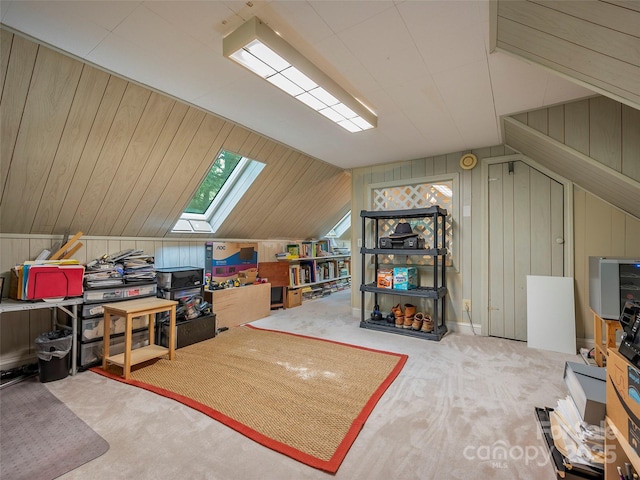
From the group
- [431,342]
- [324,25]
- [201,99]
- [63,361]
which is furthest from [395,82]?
[63,361]

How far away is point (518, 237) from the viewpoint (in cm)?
316

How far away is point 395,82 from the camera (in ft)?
6.57

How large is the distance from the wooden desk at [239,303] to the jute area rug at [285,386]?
47 centimetres

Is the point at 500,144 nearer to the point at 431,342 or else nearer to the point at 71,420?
the point at 431,342

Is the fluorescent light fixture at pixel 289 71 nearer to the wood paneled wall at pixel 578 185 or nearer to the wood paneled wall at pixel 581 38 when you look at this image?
the wood paneled wall at pixel 581 38

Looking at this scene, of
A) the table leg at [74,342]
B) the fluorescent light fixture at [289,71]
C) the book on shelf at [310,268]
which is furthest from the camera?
the book on shelf at [310,268]

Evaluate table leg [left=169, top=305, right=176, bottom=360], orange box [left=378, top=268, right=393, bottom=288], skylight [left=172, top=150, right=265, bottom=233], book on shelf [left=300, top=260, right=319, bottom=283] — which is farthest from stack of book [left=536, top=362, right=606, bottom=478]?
book on shelf [left=300, top=260, right=319, bottom=283]

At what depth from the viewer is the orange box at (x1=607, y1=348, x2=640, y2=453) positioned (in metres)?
0.89

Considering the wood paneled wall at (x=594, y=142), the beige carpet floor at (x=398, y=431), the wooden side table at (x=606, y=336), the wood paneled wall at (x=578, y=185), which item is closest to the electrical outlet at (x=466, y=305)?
the wood paneled wall at (x=578, y=185)

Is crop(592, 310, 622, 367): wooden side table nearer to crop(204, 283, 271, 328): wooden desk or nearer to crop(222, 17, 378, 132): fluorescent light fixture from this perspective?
crop(222, 17, 378, 132): fluorescent light fixture

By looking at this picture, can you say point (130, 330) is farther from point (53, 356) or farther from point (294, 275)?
point (294, 275)

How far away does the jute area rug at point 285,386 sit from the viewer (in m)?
1.59

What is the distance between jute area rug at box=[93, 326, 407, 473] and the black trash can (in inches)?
13.2

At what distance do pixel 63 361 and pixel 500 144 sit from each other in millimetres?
4577
